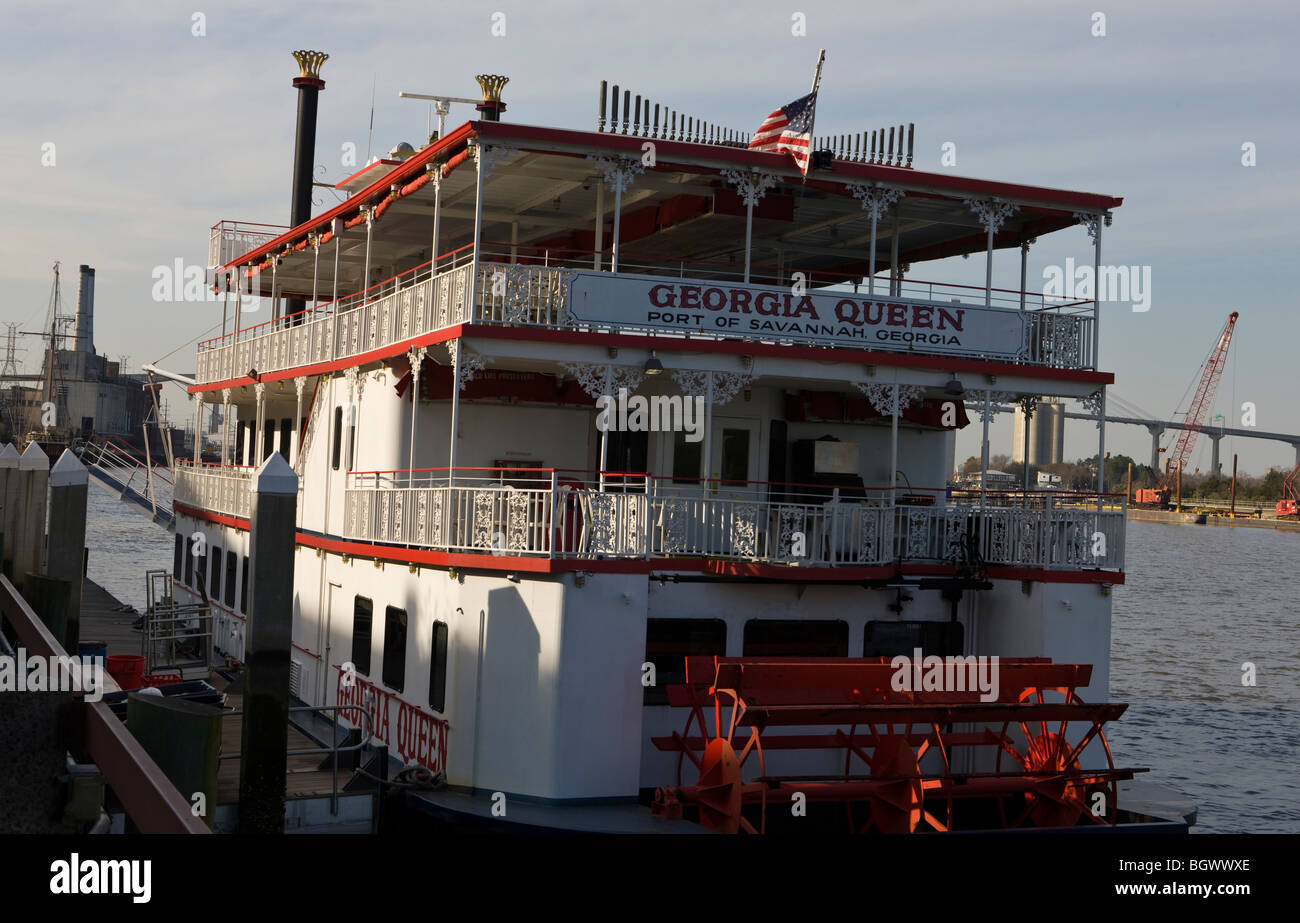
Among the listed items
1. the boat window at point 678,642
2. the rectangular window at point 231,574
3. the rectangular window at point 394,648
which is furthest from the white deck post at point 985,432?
the rectangular window at point 231,574

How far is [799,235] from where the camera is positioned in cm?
1881

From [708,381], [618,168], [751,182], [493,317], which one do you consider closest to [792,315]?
[708,381]

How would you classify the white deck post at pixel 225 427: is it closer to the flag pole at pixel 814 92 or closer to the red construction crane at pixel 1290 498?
the flag pole at pixel 814 92

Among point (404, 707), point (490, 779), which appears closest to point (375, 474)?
point (404, 707)

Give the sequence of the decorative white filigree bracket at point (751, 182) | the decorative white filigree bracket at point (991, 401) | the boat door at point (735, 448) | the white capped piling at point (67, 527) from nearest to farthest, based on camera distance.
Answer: the white capped piling at point (67, 527) < the decorative white filigree bracket at point (751, 182) < the decorative white filigree bracket at point (991, 401) < the boat door at point (735, 448)

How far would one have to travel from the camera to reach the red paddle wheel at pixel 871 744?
13008 millimetres

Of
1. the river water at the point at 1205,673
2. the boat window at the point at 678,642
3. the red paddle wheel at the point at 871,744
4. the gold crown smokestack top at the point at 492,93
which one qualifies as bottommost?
the river water at the point at 1205,673

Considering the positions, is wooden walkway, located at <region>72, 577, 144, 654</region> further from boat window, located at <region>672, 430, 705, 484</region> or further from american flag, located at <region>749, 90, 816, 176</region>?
american flag, located at <region>749, 90, 816, 176</region>

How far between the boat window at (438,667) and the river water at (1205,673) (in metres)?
11.6

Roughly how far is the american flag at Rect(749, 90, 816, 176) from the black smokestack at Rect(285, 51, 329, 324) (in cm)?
1831

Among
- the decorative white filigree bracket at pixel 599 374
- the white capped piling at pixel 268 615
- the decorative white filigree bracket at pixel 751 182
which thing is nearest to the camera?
the white capped piling at pixel 268 615

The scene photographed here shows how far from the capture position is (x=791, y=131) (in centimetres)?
1495
